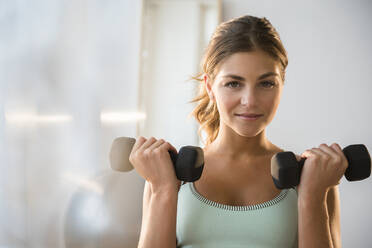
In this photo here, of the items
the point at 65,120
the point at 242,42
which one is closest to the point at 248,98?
the point at 242,42

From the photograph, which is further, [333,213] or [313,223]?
[333,213]

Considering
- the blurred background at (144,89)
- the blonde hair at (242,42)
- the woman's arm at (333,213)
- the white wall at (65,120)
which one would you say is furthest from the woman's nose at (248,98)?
the blurred background at (144,89)

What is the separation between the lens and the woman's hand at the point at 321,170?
0.81 m

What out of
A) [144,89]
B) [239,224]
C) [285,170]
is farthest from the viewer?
[144,89]

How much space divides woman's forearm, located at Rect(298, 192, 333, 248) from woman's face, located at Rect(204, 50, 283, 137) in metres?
0.25

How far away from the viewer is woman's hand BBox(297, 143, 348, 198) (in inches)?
31.7

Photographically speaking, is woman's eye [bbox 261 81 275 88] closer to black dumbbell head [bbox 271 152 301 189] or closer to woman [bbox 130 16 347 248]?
woman [bbox 130 16 347 248]

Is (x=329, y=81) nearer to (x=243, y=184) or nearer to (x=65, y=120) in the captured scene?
(x=243, y=184)

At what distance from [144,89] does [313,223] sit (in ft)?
3.84

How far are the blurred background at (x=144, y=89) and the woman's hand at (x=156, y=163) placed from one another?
70 cm

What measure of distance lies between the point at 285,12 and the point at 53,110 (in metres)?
1.32

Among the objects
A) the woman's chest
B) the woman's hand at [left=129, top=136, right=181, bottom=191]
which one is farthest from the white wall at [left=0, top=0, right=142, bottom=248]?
the woman's hand at [left=129, top=136, right=181, bottom=191]

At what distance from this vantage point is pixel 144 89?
1750 mm

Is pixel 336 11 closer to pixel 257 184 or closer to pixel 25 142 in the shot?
pixel 257 184
